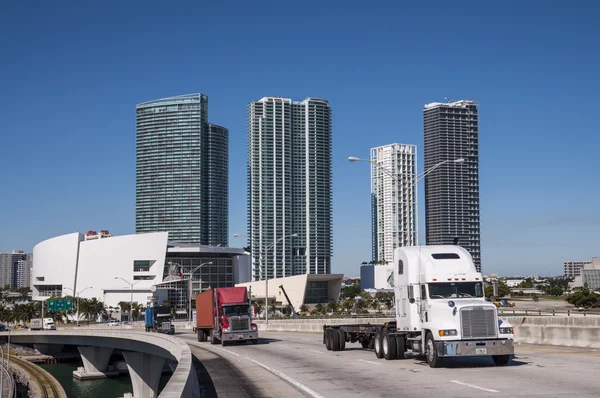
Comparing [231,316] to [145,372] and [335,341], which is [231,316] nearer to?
[335,341]

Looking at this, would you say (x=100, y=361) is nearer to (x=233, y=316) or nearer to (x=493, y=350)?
(x=233, y=316)

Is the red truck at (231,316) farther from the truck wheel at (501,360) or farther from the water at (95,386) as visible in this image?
the water at (95,386)

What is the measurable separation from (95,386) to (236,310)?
49.8 metres

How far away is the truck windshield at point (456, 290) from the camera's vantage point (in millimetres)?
23078

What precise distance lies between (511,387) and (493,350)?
503 cm

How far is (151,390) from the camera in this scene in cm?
6556

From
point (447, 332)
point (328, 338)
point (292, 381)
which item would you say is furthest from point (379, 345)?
point (292, 381)

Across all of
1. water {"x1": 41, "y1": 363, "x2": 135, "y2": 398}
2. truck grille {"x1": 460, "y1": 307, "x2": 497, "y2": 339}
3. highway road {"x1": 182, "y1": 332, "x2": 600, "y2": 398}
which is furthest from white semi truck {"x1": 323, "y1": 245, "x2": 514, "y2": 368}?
water {"x1": 41, "y1": 363, "x2": 135, "y2": 398}

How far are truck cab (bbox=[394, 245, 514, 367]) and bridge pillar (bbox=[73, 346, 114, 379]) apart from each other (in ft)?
249

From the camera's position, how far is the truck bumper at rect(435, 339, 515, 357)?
21562 millimetres

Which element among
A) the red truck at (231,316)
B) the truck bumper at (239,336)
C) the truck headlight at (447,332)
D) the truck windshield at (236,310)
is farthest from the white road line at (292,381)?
the truck windshield at (236,310)

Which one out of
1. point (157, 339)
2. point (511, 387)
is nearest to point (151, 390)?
point (157, 339)

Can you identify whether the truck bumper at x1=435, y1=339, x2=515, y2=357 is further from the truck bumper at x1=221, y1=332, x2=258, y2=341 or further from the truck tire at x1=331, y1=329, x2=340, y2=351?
the truck bumper at x1=221, y1=332, x2=258, y2=341

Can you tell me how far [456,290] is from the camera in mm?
23141
